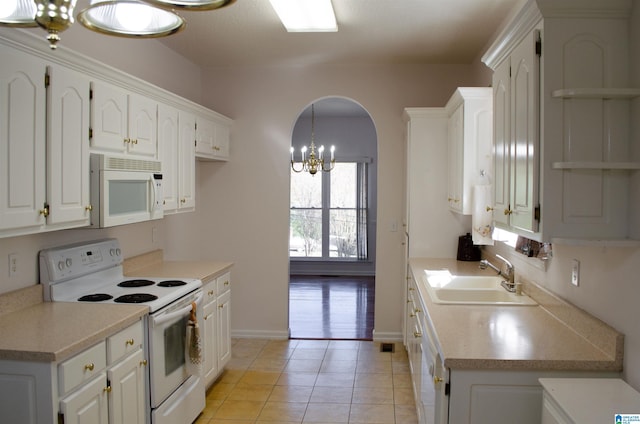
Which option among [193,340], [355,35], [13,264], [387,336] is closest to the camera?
[13,264]

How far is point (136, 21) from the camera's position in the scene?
1742 mm

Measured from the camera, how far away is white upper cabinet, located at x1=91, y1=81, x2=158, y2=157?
2.96 meters

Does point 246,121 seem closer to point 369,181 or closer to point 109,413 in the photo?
point 109,413

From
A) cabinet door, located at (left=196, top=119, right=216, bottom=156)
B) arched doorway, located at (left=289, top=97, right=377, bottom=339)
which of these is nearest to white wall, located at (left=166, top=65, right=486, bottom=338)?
cabinet door, located at (left=196, top=119, right=216, bottom=156)

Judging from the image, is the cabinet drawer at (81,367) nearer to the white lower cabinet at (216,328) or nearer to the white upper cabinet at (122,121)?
the white upper cabinet at (122,121)

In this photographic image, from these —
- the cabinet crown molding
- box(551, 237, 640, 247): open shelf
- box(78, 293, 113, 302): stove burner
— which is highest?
the cabinet crown molding

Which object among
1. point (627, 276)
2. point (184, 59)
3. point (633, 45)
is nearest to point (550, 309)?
point (627, 276)

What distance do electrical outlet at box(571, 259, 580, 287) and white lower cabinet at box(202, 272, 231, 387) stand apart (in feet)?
7.59

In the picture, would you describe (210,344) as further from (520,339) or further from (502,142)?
(502,142)

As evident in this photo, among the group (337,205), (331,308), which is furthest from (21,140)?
(337,205)

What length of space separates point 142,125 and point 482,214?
2.22 metres

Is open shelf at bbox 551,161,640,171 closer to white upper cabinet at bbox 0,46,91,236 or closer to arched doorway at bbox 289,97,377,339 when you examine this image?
white upper cabinet at bbox 0,46,91,236

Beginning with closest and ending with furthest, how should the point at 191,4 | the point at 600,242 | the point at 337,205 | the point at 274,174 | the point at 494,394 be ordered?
1. the point at 191,4
2. the point at 600,242
3. the point at 494,394
4. the point at 274,174
5. the point at 337,205

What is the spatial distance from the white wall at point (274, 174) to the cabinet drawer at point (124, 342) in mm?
2475
